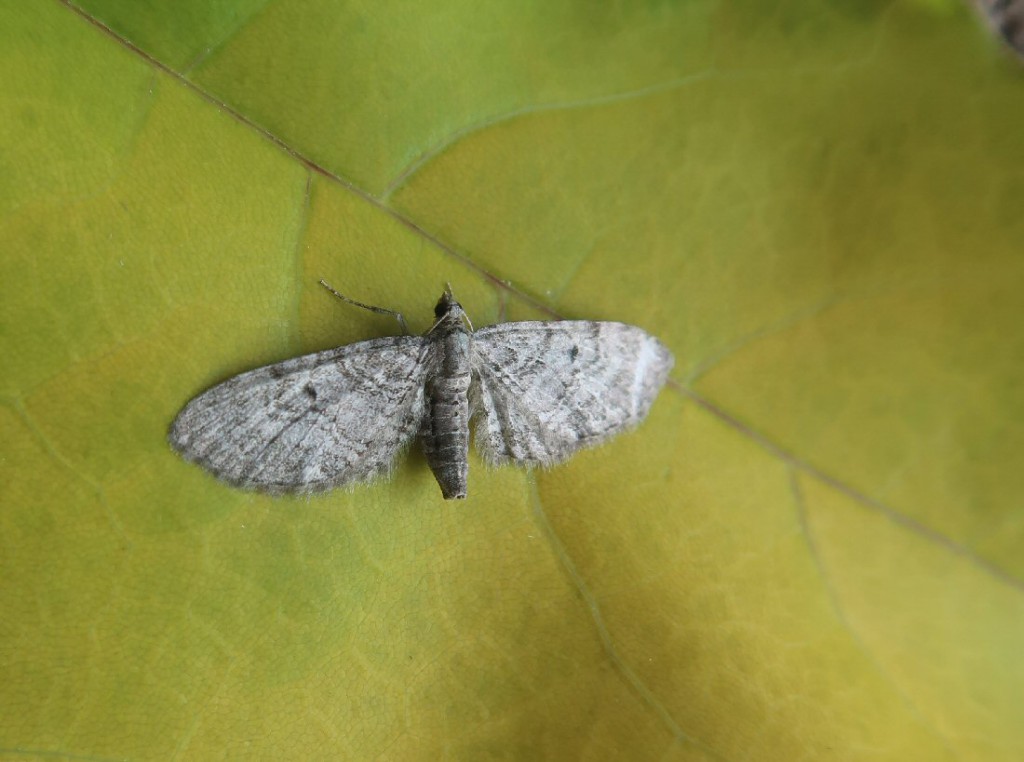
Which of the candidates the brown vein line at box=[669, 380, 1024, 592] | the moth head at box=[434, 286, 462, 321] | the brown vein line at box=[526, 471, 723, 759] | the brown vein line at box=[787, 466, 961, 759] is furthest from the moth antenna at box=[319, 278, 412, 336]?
the brown vein line at box=[787, 466, 961, 759]

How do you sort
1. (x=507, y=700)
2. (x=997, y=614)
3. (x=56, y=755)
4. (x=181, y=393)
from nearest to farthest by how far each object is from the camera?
(x=56, y=755) < (x=181, y=393) < (x=507, y=700) < (x=997, y=614)

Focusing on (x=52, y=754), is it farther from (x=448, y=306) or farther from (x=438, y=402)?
(x=448, y=306)

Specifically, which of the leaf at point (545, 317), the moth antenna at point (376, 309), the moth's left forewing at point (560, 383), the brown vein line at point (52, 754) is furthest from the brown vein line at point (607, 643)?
the brown vein line at point (52, 754)

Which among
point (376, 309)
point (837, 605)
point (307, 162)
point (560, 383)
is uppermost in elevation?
point (307, 162)

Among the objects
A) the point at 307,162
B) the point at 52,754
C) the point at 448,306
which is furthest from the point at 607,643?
the point at 307,162

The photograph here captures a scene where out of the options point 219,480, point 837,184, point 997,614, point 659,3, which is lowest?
point 997,614

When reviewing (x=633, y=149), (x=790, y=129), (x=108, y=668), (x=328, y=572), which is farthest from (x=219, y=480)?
(x=790, y=129)

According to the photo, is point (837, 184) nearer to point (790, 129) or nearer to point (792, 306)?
point (790, 129)
